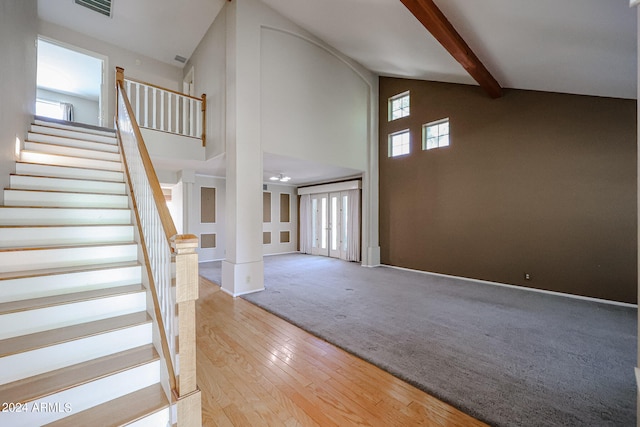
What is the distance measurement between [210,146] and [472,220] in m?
5.10

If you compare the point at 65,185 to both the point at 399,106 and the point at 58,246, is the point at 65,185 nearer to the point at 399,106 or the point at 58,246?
the point at 58,246

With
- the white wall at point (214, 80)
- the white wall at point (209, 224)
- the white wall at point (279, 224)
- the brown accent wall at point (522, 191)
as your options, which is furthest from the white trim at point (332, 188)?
the white wall at point (214, 80)

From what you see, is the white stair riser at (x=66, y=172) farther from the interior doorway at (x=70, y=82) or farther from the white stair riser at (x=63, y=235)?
the interior doorway at (x=70, y=82)

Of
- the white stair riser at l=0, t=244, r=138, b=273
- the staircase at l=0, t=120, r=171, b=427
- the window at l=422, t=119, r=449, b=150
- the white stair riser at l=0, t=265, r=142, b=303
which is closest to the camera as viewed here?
the staircase at l=0, t=120, r=171, b=427

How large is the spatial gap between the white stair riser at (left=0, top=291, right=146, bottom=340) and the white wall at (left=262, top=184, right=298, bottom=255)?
604 centimetres

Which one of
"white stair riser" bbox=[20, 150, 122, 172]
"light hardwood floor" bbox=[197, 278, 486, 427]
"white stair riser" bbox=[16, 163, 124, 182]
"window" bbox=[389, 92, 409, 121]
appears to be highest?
"window" bbox=[389, 92, 409, 121]

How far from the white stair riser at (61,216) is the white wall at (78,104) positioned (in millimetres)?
6073

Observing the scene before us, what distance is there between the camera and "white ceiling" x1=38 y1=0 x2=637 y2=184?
97.7 inches

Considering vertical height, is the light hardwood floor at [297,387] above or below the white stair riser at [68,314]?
below

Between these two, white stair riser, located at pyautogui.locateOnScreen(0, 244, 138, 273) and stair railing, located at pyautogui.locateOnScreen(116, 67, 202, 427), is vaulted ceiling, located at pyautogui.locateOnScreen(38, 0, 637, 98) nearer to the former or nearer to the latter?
stair railing, located at pyautogui.locateOnScreen(116, 67, 202, 427)

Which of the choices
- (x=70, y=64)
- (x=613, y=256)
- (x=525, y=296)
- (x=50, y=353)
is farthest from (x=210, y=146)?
(x=613, y=256)

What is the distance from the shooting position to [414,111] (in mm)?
5633

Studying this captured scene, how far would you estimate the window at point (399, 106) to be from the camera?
5.89 m

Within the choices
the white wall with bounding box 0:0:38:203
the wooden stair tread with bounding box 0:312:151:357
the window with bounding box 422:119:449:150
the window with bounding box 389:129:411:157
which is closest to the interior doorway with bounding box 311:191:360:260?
the window with bounding box 389:129:411:157
